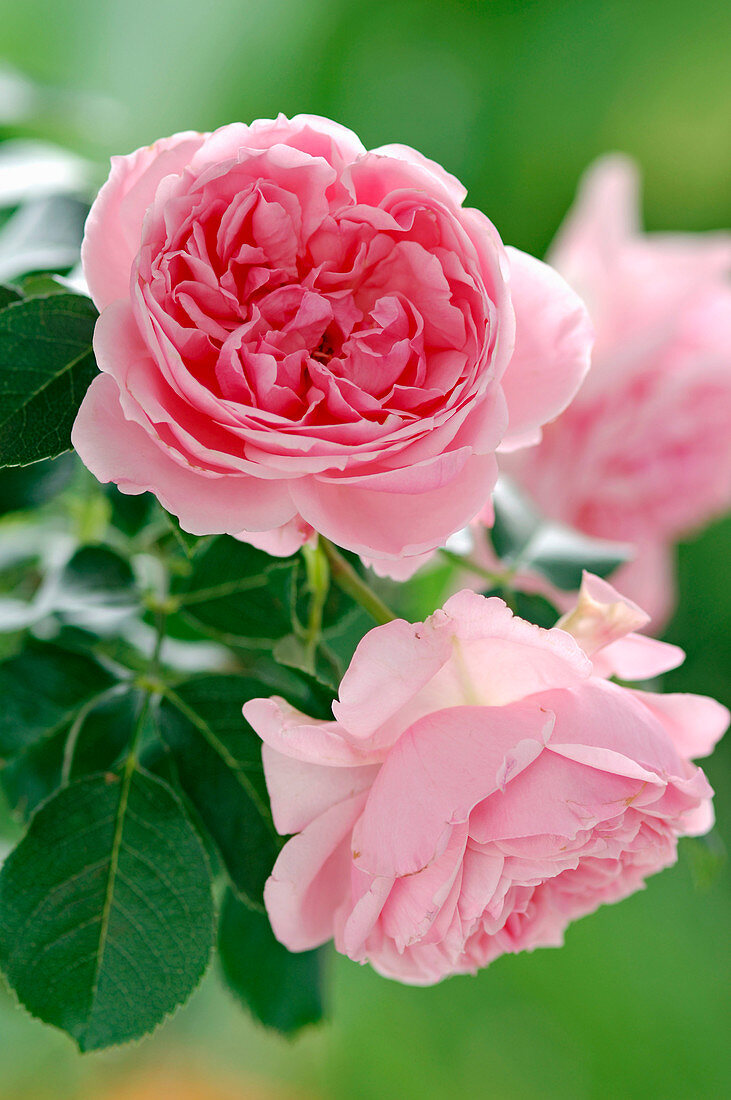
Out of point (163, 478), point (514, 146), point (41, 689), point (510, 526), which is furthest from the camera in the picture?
point (514, 146)

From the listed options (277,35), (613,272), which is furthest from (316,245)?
(277,35)

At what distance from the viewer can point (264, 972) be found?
35cm

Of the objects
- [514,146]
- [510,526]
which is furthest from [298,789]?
[514,146]

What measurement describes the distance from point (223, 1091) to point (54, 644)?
0.85 metres

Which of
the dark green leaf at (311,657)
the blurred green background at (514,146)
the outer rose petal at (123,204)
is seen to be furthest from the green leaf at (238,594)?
the blurred green background at (514,146)

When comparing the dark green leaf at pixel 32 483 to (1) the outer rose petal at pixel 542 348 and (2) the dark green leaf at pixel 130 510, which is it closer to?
A: (2) the dark green leaf at pixel 130 510

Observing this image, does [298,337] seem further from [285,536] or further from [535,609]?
[535,609]

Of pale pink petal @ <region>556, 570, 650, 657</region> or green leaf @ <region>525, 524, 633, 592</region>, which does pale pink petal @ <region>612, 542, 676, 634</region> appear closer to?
green leaf @ <region>525, 524, 633, 592</region>

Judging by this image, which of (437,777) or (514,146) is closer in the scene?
(437,777)

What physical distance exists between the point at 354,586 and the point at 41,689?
0.38 ft

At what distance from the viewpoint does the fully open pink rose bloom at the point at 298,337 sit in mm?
221

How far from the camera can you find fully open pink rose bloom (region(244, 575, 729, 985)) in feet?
0.75

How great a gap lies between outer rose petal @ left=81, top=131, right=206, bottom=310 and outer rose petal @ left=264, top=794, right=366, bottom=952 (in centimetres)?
14

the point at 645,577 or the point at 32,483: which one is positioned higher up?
the point at 32,483
